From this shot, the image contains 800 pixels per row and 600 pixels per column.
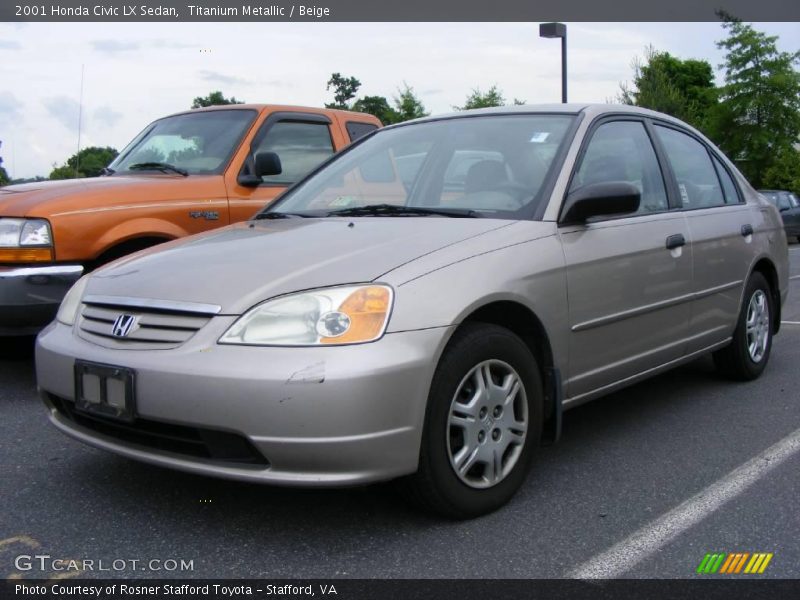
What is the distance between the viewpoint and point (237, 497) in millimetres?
3383

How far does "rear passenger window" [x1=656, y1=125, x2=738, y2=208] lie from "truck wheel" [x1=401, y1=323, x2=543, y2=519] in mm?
1895

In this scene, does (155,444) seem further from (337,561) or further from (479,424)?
(479,424)

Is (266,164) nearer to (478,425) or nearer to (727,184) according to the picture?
(727,184)

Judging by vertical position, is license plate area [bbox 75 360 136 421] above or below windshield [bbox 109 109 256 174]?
below

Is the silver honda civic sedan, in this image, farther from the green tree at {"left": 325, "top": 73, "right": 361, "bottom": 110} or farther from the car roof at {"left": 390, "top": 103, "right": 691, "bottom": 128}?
the green tree at {"left": 325, "top": 73, "right": 361, "bottom": 110}

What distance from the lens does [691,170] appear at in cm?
495

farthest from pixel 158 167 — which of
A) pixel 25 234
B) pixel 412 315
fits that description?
pixel 412 315

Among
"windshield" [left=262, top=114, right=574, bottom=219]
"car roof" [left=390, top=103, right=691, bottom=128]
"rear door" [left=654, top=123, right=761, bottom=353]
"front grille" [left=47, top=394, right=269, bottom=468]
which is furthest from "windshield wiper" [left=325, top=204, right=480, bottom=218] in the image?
"rear door" [left=654, top=123, right=761, bottom=353]

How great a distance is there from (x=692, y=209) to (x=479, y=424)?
7.19 ft

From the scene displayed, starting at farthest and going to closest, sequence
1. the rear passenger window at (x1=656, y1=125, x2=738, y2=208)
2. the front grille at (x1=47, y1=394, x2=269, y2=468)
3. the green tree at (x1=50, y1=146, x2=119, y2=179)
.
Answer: the green tree at (x1=50, y1=146, x2=119, y2=179), the rear passenger window at (x1=656, y1=125, x2=738, y2=208), the front grille at (x1=47, y1=394, x2=269, y2=468)

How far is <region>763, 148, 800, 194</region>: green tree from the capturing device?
31.3m

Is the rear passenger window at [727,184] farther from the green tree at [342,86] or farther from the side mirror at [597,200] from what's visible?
the green tree at [342,86]

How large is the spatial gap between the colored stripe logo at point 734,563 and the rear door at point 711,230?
178 centimetres
